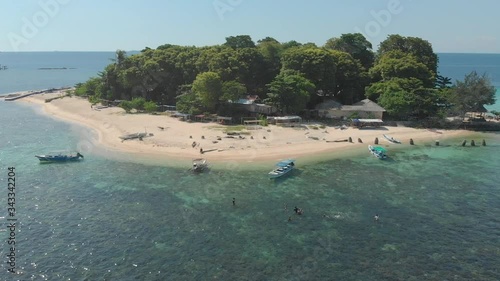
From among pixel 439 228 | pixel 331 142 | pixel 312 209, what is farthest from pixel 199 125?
pixel 439 228

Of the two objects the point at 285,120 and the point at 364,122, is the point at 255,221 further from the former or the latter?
the point at 364,122

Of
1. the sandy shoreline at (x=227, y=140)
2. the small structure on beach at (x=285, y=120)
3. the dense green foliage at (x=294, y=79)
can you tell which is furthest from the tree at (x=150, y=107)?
the small structure on beach at (x=285, y=120)

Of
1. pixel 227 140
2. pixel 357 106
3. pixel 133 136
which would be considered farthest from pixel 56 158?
pixel 357 106

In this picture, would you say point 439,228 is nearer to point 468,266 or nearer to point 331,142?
point 468,266

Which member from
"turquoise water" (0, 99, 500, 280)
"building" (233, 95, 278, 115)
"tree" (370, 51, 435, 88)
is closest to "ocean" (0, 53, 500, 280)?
"turquoise water" (0, 99, 500, 280)

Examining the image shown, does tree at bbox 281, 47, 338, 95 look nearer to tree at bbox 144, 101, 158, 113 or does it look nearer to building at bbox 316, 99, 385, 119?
building at bbox 316, 99, 385, 119
